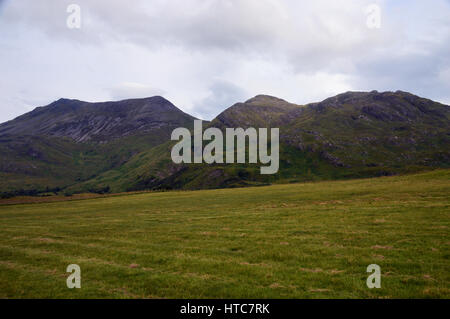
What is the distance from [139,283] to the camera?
17.0m

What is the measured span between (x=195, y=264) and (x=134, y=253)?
7.19 metres

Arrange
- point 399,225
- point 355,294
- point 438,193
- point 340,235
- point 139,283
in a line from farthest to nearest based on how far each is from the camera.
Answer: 1. point 438,193
2. point 399,225
3. point 340,235
4. point 139,283
5. point 355,294

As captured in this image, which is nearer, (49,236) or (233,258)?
(233,258)

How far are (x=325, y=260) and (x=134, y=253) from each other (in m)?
16.1

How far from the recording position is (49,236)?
117ft
